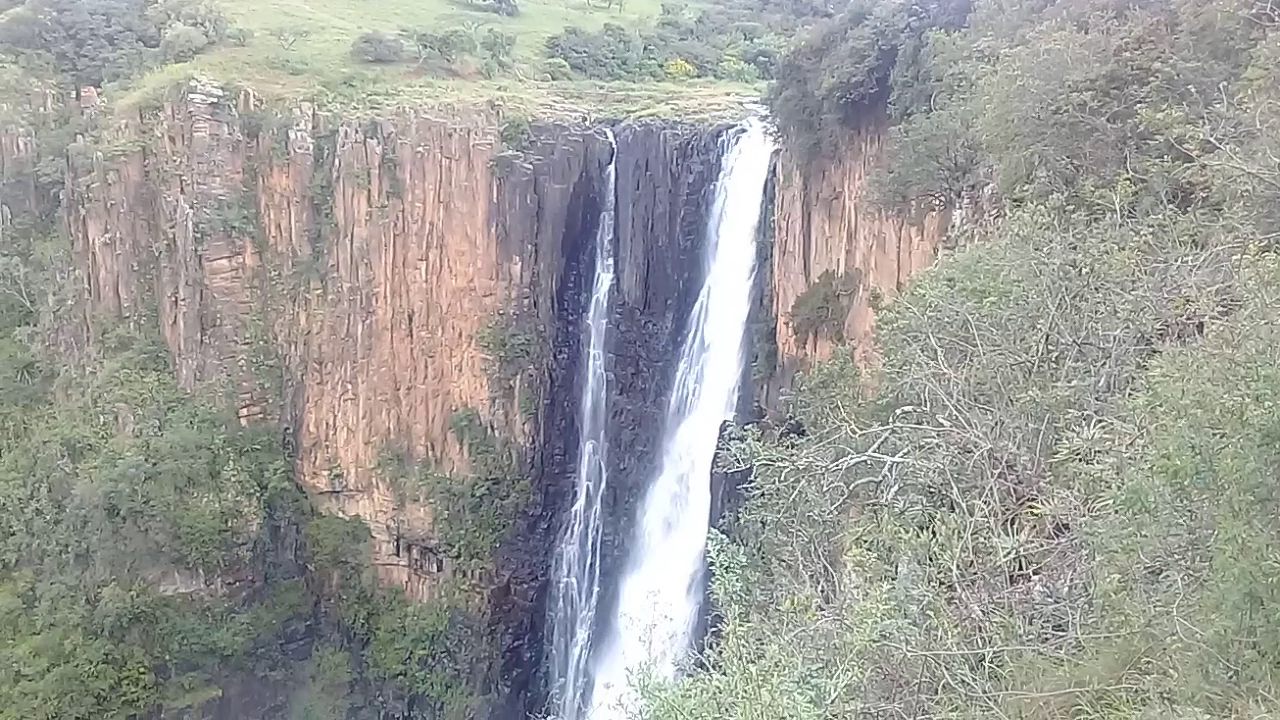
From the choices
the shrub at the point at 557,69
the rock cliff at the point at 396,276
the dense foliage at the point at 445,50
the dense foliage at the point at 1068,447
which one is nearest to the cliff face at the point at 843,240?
the dense foliage at the point at 1068,447

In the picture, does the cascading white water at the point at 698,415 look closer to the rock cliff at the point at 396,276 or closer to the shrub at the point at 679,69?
the rock cliff at the point at 396,276

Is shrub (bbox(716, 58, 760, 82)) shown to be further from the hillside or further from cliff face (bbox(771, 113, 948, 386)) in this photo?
cliff face (bbox(771, 113, 948, 386))

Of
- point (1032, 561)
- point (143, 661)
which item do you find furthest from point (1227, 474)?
point (143, 661)

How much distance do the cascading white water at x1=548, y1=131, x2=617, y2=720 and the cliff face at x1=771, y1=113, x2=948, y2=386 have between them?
2.69 metres

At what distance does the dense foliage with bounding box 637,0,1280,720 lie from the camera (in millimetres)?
3912

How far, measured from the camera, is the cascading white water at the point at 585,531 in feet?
46.8

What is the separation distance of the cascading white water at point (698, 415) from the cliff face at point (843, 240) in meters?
0.69

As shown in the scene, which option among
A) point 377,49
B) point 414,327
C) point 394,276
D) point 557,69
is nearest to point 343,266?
point 394,276

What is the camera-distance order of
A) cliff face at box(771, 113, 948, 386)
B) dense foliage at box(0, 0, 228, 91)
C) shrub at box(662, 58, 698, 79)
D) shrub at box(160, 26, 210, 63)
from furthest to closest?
shrub at box(662, 58, 698, 79), dense foliage at box(0, 0, 228, 91), shrub at box(160, 26, 210, 63), cliff face at box(771, 113, 948, 386)

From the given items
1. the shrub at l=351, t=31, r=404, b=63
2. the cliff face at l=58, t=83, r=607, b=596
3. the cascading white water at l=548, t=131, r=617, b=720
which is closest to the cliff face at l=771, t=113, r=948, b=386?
the cascading white water at l=548, t=131, r=617, b=720

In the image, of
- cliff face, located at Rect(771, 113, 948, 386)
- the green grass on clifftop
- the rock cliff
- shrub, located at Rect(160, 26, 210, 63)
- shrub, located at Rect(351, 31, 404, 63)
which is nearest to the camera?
cliff face, located at Rect(771, 113, 948, 386)

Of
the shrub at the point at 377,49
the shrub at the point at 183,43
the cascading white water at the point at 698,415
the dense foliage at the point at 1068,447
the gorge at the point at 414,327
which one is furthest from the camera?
the shrub at the point at 377,49

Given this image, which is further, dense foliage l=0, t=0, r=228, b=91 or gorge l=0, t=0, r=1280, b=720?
dense foliage l=0, t=0, r=228, b=91

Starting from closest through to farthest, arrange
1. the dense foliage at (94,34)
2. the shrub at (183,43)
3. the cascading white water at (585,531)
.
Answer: the cascading white water at (585,531), the shrub at (183,43), the dense foliage at (94,34)
